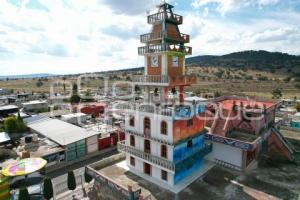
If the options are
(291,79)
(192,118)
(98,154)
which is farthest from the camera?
(291,79)

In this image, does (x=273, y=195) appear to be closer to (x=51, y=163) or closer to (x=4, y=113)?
(x=51, y=163)

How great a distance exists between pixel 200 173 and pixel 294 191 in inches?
398

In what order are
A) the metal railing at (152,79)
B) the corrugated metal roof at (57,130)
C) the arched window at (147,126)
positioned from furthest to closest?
the corrugated metal roof at (57,130) < the arched window at (147,126) < the metal railing at (152,79)

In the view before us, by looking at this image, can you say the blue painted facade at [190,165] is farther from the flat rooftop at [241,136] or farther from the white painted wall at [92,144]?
the white painted wall at [92,144]

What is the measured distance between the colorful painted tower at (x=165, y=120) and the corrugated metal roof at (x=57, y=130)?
50.1ft

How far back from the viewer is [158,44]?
2550 cm

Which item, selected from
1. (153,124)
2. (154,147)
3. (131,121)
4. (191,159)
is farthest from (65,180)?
(191,159)

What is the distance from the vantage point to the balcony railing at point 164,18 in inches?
979

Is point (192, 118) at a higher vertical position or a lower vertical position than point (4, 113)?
higher

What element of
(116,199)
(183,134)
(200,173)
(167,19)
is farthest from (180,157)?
(167,19)

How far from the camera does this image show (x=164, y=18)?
969 inches

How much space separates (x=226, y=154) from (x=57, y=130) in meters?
33.9

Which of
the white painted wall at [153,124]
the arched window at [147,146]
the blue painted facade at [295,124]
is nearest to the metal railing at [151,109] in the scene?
the white painted wall at [153,124]

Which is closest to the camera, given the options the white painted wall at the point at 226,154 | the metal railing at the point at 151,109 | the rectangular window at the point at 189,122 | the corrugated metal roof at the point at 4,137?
the metal railing at the point at 151,109
